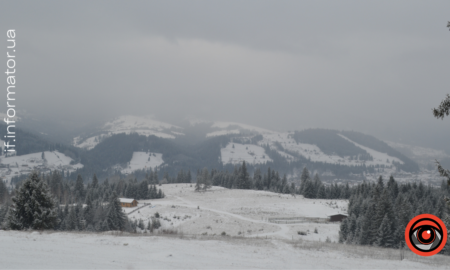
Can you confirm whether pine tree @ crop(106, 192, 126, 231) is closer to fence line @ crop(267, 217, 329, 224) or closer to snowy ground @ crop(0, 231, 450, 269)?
fence line @ crop(267, 217, 329, 224)

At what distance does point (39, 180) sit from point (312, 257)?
1046 inches

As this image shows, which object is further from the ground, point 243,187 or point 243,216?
point 243,187

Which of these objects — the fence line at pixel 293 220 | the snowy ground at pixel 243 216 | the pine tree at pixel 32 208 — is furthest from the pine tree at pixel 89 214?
the pine tree at pixel 32 208

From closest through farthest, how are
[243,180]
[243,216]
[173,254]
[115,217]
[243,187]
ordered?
[173,254] < [115,217] < [243,216] < [243,187] < [243,180]

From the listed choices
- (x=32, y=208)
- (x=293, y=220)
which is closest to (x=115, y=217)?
(x=32, y=208)

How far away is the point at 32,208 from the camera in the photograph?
93.1 ft

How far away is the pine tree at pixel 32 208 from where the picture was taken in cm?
2772

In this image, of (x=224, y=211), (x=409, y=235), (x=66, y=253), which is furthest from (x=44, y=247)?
(x=224, y=211)

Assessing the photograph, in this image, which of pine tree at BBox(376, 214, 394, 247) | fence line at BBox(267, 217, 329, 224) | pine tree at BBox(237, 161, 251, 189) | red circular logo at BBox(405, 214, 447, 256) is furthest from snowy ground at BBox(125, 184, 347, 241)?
pine tree at BBox(237, 161, 251, 189)

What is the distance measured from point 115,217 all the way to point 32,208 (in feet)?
86.4

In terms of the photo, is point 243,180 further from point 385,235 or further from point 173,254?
point 173,254

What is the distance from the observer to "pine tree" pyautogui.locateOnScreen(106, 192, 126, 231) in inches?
2084

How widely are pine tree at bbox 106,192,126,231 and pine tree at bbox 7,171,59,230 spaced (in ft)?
81.1

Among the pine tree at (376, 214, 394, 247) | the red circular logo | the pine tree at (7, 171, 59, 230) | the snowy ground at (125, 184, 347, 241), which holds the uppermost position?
the red circular logo
